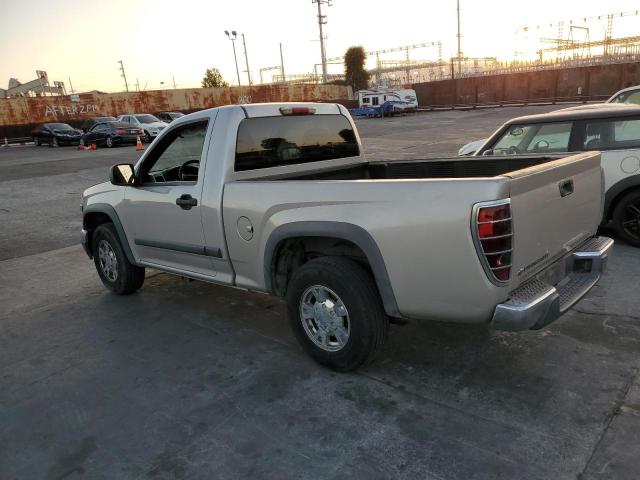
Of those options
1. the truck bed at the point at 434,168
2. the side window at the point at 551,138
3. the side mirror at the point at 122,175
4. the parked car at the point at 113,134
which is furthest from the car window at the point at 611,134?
the parked car at the point at 113,134

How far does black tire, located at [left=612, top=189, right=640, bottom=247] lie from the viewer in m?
5.77

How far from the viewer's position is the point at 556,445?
2652 millimetres

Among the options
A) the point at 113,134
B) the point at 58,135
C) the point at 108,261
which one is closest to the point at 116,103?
the point at 58,135

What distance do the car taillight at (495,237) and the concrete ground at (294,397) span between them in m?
0.88

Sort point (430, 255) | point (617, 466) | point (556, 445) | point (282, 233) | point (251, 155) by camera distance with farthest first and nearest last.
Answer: point (251, 155)
point (282, 233)
point (430, 255)
point (556, 445)
point (617, 466)

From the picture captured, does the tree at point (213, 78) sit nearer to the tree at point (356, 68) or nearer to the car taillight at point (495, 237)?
the tree at point (356, 68)

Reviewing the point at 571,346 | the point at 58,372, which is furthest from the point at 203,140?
the point at 571,346

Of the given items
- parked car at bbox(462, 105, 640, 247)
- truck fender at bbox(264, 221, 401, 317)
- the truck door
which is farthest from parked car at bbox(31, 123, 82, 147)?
truck fender at bbox(264, 221, 401, 317)

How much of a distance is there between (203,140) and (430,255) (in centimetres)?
224

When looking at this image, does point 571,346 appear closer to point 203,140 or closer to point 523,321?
point 523,321

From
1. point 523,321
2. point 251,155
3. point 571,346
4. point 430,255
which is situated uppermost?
point 251,155

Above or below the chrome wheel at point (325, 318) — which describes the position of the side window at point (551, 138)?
above

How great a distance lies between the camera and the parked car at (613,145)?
5.72 metres

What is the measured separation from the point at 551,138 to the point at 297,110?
349 centimetres
